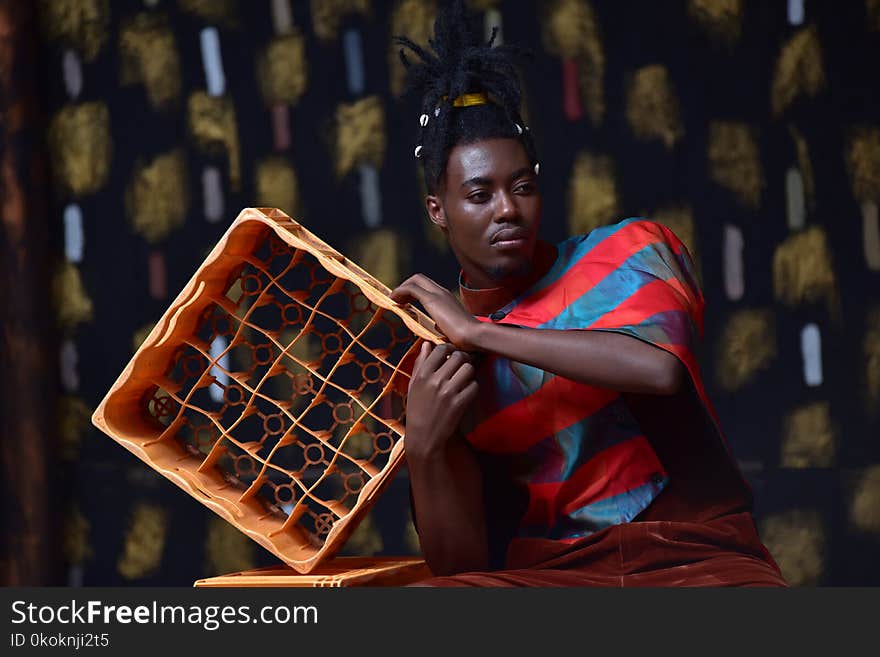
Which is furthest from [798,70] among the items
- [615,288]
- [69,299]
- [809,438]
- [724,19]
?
[69,299]

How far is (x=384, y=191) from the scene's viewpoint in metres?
3.20

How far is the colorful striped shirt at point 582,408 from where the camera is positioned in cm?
194

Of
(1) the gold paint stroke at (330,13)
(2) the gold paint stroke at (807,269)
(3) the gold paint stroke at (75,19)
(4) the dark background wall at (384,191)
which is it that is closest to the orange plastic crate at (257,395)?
(4) the dark background wall at (384,191)

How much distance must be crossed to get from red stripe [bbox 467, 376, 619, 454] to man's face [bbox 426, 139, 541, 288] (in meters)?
0.20

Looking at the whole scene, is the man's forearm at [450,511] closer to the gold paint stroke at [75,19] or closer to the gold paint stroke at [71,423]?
the gold paint stroke at [71,423]

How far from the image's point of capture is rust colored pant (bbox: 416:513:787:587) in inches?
71.4

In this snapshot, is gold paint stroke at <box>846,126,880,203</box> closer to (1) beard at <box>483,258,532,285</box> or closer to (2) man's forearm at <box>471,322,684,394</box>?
(1) beard at <box>483,258,532,285</box>

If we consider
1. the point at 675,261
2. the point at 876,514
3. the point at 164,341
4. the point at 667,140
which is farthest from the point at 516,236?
the point at 876,514

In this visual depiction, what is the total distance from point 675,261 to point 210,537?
5.82ft

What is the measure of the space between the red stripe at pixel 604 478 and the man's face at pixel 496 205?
0.33m

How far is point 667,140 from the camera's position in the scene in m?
3.09

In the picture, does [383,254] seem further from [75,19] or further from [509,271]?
[509,271]

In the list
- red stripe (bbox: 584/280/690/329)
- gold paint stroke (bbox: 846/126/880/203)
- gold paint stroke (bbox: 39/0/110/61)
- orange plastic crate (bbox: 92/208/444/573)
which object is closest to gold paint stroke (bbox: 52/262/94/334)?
gold paint stroke (bbox: 39/0/110/61)

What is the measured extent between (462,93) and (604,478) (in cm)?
67
